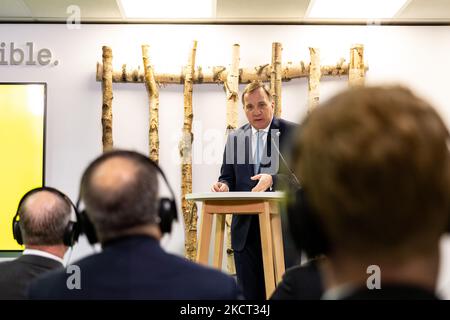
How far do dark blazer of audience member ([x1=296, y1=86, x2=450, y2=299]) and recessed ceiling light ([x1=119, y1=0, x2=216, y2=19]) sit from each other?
4.61m

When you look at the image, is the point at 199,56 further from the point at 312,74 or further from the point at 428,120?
the point at 428,120

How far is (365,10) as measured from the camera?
5348 mm

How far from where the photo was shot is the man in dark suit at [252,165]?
139 inches

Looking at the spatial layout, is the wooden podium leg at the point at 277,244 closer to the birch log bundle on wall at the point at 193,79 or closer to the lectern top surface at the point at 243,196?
the lectern top surface at the point at 243,196

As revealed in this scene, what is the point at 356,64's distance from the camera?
5.45 meters

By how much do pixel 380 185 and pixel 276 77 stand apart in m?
4.84

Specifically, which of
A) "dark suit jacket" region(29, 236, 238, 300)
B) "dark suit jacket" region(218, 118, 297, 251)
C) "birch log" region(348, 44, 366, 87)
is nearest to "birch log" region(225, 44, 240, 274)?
"birch log" region(348, 44, 366, 87)

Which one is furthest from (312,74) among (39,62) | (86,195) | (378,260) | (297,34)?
(378,260)

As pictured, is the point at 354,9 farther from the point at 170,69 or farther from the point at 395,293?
the point at 395,293

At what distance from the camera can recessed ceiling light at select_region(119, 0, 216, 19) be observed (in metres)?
5.16

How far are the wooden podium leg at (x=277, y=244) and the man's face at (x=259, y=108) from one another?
2.17ft

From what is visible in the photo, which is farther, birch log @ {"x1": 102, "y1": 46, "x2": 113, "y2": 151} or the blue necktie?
birch log @ {"x1": 102, "y1": 46, "x2": 113, "y2": 151}

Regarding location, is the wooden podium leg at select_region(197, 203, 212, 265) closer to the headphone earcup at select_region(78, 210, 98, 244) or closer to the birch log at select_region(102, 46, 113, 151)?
the headphone earcup at select_region(78, 210, 98, 244)

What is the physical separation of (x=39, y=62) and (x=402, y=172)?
5.38 m
